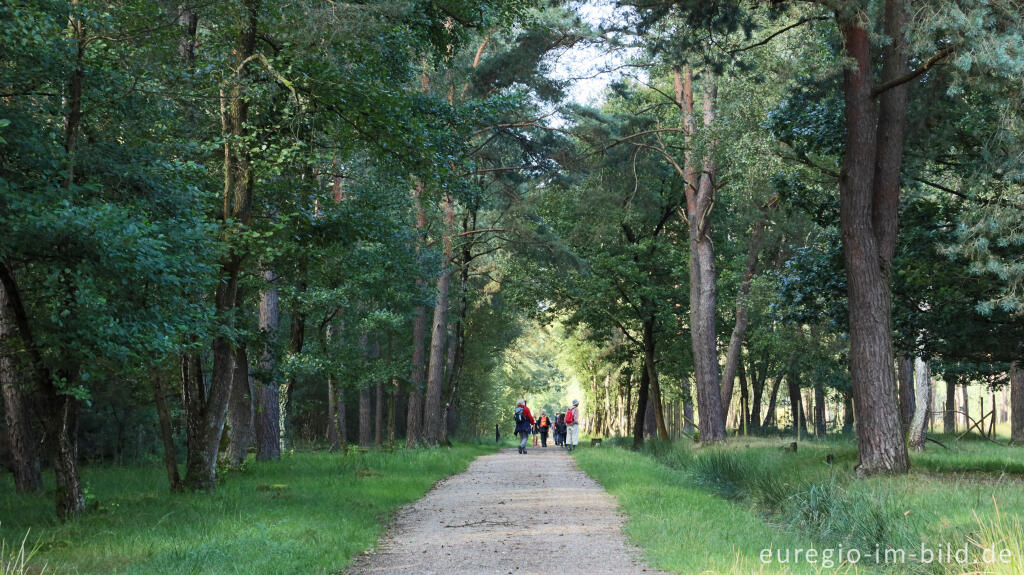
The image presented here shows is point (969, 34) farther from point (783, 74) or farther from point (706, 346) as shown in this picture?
point (706, 346)

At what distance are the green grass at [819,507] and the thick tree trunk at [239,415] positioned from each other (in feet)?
22.5

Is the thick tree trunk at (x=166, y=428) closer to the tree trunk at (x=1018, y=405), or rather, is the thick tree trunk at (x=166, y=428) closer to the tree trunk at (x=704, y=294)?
the tree trunk at (x=704, y=294)

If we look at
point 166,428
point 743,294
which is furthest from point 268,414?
point 743,294

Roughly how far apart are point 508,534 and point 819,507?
12.1 feet

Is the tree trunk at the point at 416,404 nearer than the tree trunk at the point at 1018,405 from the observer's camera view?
Yes

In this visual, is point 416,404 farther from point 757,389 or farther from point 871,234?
point 757,389

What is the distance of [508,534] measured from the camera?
28.7ft

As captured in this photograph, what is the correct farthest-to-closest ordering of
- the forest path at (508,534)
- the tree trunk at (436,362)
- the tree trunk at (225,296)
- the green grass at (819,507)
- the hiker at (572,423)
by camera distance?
the hiker at (572,423)
the tree trunk at (436,362)
the tree trunk at (225,296)
the green grass at (819,507)
the forest path at (508,534)

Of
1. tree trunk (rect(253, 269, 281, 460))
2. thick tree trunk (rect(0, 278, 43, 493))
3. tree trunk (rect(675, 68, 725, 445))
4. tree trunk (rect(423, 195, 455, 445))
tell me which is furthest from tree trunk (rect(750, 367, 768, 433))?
thick tree trunk (rect(0, 278, 43, 493))

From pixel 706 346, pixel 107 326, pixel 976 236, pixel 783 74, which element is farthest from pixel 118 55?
pixel 706 346

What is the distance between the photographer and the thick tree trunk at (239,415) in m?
15.4

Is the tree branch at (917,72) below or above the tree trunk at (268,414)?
above

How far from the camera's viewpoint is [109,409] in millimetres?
21750

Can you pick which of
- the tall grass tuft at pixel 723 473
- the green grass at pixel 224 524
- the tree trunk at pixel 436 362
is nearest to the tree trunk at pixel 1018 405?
the tall grass tuft at pixel 723 473
